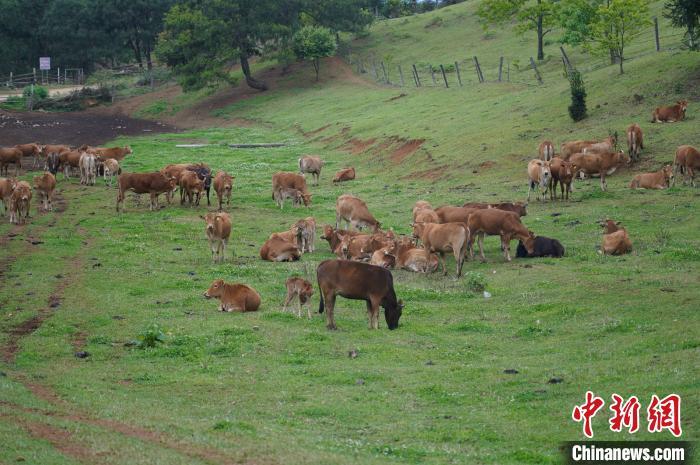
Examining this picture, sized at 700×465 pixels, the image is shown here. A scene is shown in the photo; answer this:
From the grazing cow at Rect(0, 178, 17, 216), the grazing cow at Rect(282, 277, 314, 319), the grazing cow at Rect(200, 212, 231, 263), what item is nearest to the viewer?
the grazing cow at Rect(282, 277, 314, 319)

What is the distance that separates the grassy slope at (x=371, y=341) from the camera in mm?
12461

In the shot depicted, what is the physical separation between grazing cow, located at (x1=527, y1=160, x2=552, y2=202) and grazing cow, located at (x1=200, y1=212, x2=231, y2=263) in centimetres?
1079

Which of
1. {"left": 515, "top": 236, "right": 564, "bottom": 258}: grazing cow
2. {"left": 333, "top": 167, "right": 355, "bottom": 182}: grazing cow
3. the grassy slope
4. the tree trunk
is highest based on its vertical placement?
the tree trunk

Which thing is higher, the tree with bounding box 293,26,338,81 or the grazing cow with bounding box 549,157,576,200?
the tree with bounding box 293,26,338,81

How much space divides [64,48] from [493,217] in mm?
82830

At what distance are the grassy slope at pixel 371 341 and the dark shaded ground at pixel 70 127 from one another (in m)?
25.0

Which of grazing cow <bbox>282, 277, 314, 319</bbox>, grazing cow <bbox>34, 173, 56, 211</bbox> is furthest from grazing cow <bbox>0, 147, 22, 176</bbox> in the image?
grazing cow <bbox>282, 277, 314, 319</bbox>

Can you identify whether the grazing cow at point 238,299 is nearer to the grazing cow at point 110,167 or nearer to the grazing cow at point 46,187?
the grazing cow at point 46,187

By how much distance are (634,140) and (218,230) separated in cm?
1613

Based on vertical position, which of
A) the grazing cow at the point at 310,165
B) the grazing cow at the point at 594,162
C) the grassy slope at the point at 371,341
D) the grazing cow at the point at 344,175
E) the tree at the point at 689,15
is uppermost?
the tree at the point at 689,15

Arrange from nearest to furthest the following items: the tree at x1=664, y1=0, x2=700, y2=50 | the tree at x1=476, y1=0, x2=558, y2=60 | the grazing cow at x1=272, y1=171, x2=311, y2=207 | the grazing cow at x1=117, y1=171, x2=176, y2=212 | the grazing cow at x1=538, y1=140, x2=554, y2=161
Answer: the grazing cow at x1=117, y1=171, x2=176, y2=212 < the grazing cow at x1=272, y1=171, x2=311, y2=207 < the grazing cow at x1=538, y1=140, x2=554, y2=161 < the tree at x1=664, y1=0, x2=700, y2=50 < the tree at x1=476, y1=0, x2=558, y2=60

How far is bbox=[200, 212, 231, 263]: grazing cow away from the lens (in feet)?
83.6

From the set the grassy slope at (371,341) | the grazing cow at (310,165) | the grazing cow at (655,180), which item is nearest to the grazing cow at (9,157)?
the grassy slope at (371,341)

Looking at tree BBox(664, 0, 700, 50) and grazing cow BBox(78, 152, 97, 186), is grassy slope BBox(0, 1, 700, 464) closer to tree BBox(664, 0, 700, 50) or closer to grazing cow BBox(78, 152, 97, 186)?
grazing cow BBox(78, 152, 97, 186)
